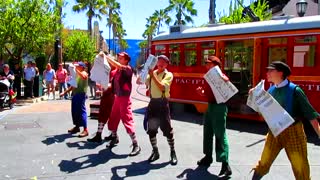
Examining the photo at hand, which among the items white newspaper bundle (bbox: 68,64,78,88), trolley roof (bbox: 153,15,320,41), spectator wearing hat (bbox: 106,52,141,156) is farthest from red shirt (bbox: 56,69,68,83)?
spectator wearing hat (bbox: 106,52,141,156)

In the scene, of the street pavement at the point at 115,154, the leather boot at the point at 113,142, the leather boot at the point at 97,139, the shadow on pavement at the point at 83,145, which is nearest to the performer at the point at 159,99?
the street pavement at the point at 115,154

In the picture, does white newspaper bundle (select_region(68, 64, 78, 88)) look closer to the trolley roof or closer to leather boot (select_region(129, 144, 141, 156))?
leather boot (select_region(129, 144, 141, 156))

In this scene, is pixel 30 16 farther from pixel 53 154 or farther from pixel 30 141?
pixel 53 154

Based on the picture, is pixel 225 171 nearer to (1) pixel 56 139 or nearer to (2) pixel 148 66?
(2) pixel 148 66

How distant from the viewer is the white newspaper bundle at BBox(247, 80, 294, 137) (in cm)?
468

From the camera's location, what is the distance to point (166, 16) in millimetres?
62125

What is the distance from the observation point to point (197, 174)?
6.49 m

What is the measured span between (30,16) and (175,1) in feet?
106

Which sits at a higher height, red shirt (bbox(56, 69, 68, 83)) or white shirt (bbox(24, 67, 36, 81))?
white shirt (bbox(24, 67, 36, 81))

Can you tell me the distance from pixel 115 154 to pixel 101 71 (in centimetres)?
155

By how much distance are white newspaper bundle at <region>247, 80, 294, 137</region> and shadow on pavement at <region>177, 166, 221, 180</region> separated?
1.64 m

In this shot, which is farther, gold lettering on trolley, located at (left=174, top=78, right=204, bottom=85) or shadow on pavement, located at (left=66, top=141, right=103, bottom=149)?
gold lettering on trolley, located at (left=174, top=78, right=204, bottom=85)

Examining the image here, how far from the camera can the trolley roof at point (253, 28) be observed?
410 inches

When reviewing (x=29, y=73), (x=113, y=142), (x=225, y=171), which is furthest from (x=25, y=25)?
(x=225, y=171)
